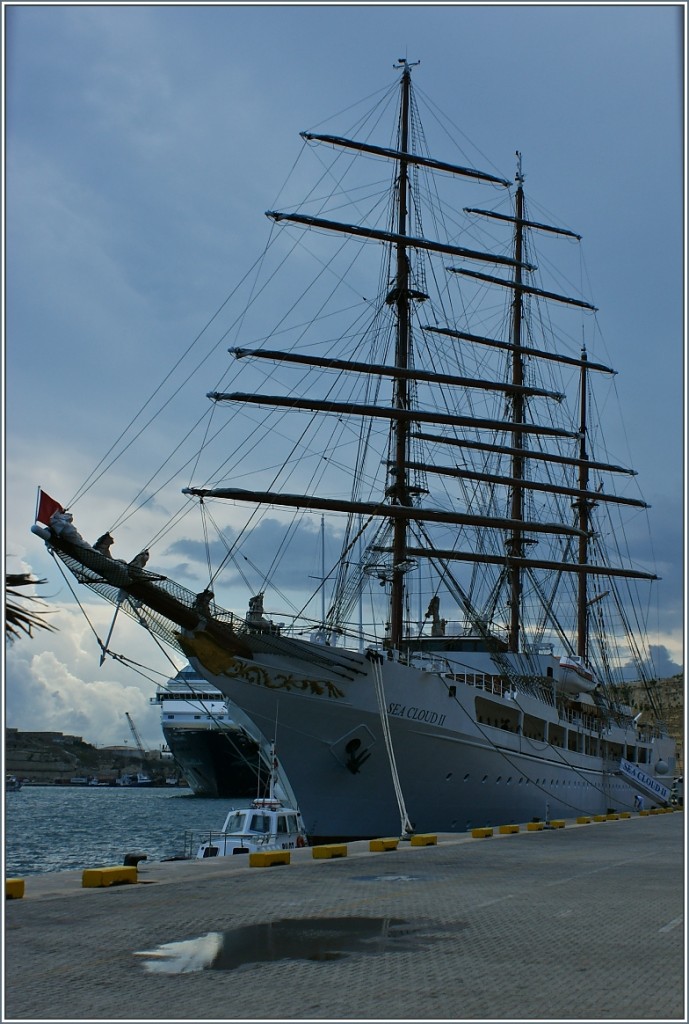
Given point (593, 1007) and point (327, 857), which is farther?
point (327, 857)

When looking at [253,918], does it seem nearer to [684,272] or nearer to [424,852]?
[684,272]

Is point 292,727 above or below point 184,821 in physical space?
above

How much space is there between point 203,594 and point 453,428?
1943cm

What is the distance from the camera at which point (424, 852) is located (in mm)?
23141

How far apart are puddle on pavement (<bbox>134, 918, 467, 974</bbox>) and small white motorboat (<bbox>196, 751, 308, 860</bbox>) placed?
14.0 meters

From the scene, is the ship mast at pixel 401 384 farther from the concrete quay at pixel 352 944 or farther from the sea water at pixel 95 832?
the concrete quay at pixel 352 944

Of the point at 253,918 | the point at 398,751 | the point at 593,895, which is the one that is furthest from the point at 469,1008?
the point at 398,751

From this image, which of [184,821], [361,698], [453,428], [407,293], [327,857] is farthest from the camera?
[184,821]

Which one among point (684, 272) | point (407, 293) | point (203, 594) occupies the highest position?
point (407, 293)

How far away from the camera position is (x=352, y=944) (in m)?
11.3

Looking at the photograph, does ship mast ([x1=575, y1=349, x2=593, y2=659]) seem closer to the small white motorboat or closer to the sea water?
the sea water

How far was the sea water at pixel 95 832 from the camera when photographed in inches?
1654

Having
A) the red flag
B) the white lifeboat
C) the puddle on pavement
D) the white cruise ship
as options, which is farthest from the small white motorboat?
the white cruise ship

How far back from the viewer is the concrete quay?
8531mm
